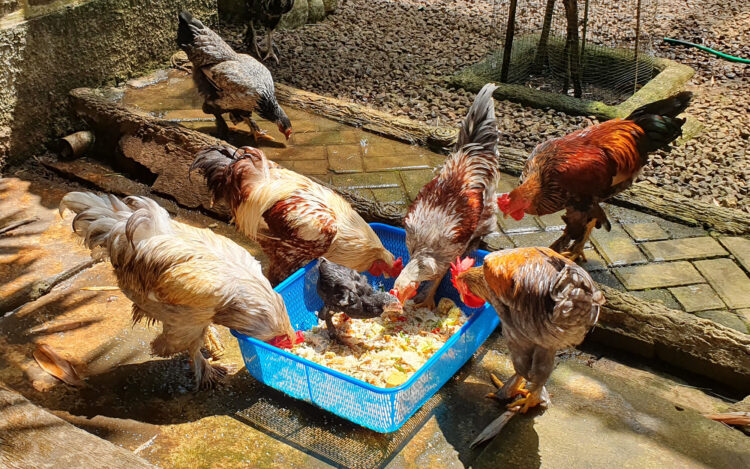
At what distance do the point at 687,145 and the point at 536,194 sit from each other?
3.03 metres

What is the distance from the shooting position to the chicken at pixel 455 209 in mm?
4184

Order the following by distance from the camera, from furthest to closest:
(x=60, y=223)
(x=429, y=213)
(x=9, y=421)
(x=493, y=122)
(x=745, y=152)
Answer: (x=745, y=152)
(x=60, y=223)
(x=493, y=122)
(x=429, y=213)
(x=9, y=421)

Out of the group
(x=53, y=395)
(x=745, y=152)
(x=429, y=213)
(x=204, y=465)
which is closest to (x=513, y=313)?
(x=429, y=213)

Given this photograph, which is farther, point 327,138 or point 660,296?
point 327,138

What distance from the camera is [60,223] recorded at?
5488 mm

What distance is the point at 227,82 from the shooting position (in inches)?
249

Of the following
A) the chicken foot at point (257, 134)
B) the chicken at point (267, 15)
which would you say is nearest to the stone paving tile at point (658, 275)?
the chicken foot at point (257, 134)

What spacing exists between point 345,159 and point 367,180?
44cm

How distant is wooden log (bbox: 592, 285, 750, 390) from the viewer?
3855 mm

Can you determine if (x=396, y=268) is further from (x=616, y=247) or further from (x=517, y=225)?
Result: (x=616, y=247)

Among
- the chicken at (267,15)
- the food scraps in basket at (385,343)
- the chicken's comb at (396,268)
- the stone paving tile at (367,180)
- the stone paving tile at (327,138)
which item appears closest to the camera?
the food scraps in basket at (385,343)

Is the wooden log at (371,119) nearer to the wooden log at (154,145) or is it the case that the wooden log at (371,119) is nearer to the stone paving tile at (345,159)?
the stone paving tile at (345,159)

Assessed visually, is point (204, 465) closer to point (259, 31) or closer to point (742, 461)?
point (742, 461)

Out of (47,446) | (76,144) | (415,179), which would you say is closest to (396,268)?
(415,179)
